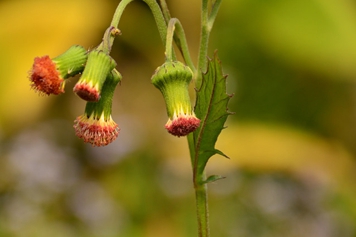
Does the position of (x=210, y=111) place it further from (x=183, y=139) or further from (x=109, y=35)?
(x=183, y=139)

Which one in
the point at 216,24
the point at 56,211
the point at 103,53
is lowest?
the point at 56,211

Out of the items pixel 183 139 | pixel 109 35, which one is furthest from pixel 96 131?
pixel 183 139

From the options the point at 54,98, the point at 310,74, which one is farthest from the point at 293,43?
the point at 54,98

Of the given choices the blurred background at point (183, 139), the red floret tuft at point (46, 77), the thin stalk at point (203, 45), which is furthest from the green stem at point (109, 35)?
the blurred background at point (183, 139)

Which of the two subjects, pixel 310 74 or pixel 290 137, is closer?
pixel 290 137

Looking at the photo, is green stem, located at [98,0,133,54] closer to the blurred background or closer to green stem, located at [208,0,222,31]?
→ green stem, located at [208,0,222,31]

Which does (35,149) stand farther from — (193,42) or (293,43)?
(293,43)
